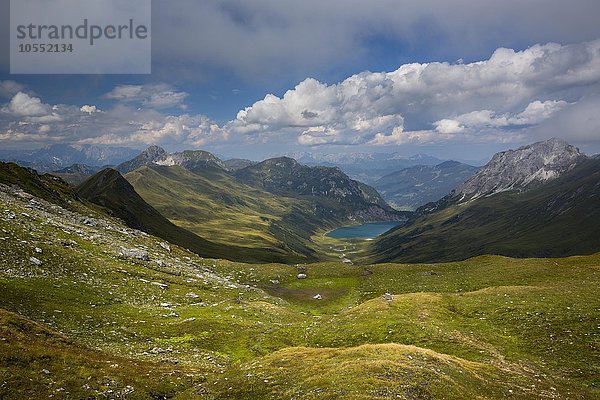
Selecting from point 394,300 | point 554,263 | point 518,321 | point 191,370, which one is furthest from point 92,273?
point 554,263

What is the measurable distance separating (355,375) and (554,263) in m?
75.6

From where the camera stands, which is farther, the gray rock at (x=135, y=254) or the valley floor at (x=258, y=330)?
the gray rock at (x=135, y=254)

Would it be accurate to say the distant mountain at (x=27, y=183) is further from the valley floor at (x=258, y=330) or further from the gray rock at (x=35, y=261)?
the gray rock at (x=35, y=261)

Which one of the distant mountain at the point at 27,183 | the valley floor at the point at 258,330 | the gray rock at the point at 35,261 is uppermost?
the distant mountain at the point at 27,183

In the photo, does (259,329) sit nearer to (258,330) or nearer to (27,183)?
(258,330)

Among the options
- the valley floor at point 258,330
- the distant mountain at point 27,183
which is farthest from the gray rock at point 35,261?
the distant mountain at point 27,183

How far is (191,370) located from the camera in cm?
3203

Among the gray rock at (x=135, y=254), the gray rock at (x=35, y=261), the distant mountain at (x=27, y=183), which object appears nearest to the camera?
the gray rock at (x=35, y=261)

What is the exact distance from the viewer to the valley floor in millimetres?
25812

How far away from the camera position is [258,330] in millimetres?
49781

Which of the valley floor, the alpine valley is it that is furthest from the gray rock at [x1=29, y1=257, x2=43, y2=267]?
the alpine valley

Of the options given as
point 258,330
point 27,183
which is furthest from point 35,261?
point 27,183

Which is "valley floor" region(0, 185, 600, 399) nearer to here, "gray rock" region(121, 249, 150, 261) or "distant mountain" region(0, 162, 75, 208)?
"gray rock" region(121, 249, 150, 261)

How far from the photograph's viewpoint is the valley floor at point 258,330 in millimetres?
25812
